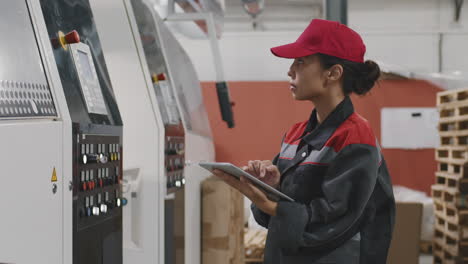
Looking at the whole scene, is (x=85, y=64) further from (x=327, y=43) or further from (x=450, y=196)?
(x=450, y=196)

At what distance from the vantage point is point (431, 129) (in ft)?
21.8

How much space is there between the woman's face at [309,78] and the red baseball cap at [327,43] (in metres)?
0.04

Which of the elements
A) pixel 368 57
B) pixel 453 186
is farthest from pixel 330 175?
pixel 368 57

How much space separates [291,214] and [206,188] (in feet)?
7.22

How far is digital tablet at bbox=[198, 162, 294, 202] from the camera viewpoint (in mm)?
1562

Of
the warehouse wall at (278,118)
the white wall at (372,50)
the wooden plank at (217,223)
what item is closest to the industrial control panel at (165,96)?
the wooden plank at (217,223)

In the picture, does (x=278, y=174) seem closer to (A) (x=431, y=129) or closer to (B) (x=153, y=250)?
(B) (x=153, y=250)

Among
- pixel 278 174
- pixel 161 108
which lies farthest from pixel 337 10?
pixel 278 174

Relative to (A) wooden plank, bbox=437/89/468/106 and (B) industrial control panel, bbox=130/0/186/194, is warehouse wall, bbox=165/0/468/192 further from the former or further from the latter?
(B) industrial control panel, bbox=130/0/186/194

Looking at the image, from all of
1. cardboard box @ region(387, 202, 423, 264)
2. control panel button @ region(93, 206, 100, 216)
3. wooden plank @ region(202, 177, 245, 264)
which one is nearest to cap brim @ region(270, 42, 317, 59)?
control panel button @ region(93, 206, 100, 216)

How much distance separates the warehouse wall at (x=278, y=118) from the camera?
6.60 metres

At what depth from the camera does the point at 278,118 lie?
6660mm

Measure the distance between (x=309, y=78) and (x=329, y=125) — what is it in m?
0.16

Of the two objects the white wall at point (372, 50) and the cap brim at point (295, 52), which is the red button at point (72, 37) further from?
the white wall at point (372, 50)
